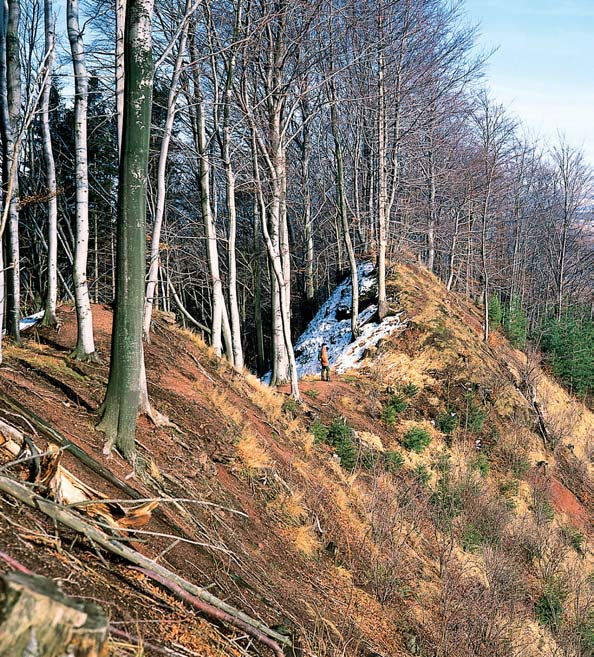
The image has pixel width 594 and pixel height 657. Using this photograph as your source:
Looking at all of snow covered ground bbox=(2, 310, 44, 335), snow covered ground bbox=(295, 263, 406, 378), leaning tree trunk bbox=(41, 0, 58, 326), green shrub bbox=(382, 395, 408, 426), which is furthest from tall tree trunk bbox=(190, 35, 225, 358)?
snow covered ground bbox=(295, 263, 406, 378)

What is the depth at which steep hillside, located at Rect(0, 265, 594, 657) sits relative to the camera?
4.05m

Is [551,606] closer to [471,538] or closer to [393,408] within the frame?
[471,538]

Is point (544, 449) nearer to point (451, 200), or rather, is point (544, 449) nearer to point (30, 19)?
point (451, 200)

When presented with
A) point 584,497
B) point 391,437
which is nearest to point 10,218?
point 391,437

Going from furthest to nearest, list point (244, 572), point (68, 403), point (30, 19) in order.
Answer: point (30, 19), point (68, 403), point (244, 572)

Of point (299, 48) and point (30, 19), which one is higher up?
point (30, 19)

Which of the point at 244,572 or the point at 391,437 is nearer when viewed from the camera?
the point at 244,572

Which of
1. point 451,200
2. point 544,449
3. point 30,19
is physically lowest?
point 544,449

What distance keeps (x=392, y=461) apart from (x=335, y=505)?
5.57 m

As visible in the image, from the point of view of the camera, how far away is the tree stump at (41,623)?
1.87 m

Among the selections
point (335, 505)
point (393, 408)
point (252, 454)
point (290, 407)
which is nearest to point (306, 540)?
point (252, 454)

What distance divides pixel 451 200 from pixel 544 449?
18691mm

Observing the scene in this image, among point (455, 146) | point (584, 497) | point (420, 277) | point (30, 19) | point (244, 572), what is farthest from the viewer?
point (455, 146)

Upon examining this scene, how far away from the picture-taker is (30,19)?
62.2 ft
